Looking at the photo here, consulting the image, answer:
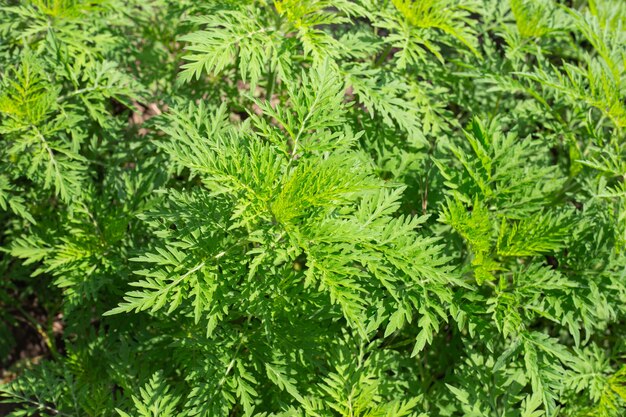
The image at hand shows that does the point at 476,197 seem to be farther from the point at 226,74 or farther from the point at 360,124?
the point at 226,74

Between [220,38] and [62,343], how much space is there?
7.77ft

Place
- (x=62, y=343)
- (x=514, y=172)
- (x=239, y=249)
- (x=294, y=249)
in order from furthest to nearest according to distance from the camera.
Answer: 1. (x=62, y=343)
2. (x=514, y=172)
3. (x=239, y=249)
4. (x=294, y=249)

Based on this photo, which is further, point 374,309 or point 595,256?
point 595,256

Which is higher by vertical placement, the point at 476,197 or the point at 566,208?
the point at 476,197

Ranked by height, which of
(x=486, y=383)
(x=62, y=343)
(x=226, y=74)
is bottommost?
(x=62, y=343)

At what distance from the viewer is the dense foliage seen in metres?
2.02

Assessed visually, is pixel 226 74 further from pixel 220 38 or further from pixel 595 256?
pixel 595 256

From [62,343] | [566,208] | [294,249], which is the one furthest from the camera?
[62,343]

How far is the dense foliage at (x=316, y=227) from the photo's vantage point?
2.02 m

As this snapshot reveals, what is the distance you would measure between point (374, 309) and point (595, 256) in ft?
3.34

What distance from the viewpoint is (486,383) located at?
2.48 m

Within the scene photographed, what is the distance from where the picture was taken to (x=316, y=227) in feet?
6.38

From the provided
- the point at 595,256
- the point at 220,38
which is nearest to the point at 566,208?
the point at 595,256

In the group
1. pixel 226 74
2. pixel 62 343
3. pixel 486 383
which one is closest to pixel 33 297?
pixel 62 343
